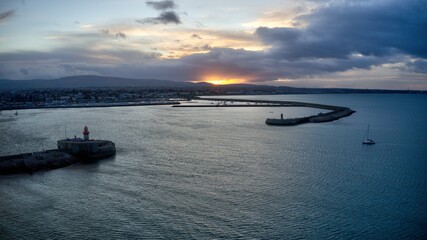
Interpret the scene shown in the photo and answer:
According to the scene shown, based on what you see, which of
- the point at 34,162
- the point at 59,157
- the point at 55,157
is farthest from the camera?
the point at 59,157

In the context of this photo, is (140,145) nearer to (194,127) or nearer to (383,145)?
(194,127)

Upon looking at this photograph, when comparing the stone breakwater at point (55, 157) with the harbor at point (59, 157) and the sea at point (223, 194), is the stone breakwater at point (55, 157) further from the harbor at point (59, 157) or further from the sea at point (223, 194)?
the sea at point (223, 194)

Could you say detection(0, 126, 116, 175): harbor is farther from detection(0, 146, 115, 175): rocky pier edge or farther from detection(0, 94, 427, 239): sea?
detection(0, 94, 427, 239): sea

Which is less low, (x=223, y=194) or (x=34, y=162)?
(x=34, y=162)

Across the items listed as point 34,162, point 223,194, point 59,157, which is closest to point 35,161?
point 34,162

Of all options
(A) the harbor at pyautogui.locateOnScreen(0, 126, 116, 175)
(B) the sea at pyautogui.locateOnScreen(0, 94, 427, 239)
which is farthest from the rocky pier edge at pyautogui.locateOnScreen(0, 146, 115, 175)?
(B) the sea at pyautogui.locateOnScreen(0, 94, 427, 239)

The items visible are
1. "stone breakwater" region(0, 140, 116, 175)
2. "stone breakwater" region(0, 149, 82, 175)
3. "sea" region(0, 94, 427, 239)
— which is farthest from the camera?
"stone breakwater" region(0, 140, 116, 175)

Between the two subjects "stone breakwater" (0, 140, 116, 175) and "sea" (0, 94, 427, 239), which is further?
"stone breakwater" (0, 140, 116, 175)

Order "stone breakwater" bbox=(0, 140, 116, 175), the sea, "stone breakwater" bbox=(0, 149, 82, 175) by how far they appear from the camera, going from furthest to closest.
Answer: "stone breakwater" bbox=(0, 140, 116, 175) < "stone breakwater" bbox=(0, 149, 82, 175) < the sea

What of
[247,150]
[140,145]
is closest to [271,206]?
[247,150]

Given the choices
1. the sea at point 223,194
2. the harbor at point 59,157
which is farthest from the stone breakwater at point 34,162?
the sea at point 223,194

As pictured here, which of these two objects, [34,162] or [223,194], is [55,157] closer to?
[34,162]
